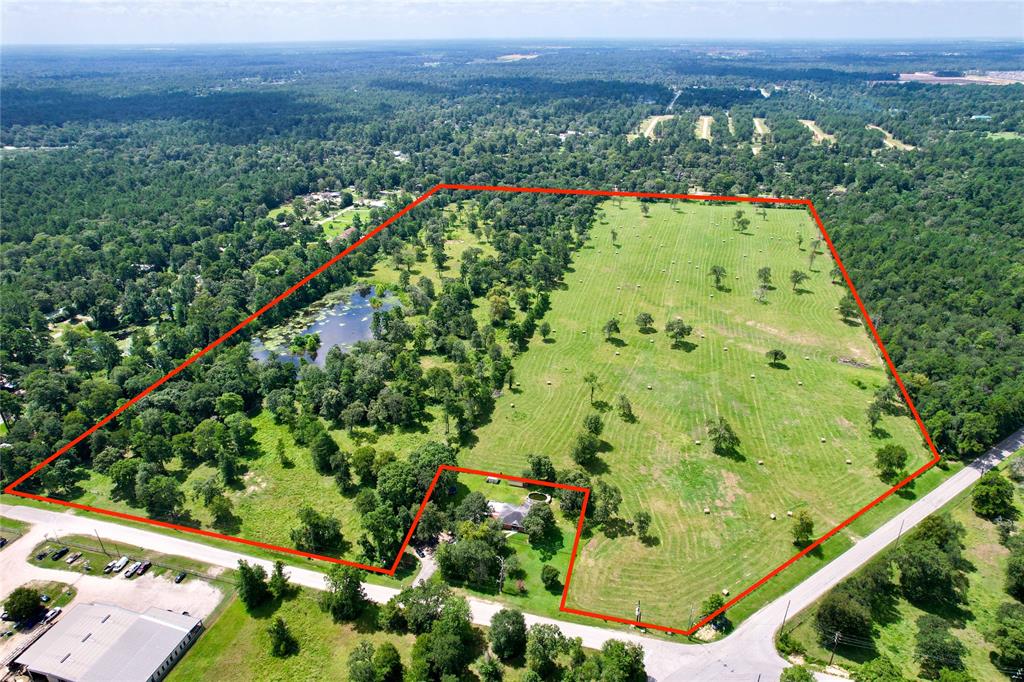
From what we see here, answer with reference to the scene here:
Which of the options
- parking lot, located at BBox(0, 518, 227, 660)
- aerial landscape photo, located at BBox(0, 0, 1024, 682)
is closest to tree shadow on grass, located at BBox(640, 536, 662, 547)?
aerial landscape photo, located at BBox(0, 0, 1024, 682)

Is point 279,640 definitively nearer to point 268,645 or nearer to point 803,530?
point 268,645

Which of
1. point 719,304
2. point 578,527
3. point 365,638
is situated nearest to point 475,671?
point 365,638

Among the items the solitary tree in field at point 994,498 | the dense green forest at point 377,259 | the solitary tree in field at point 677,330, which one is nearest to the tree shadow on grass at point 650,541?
the dense green forest at point 377,259

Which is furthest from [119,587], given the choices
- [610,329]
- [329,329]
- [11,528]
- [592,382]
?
[610,329]

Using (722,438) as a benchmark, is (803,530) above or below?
below

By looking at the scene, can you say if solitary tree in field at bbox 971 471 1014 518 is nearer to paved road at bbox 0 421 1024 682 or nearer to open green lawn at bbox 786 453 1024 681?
open green lawn at bbox 786 453 1024 681

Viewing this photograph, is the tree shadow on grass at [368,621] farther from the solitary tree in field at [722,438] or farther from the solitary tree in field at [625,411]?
the solitary tree in field at [722,438]

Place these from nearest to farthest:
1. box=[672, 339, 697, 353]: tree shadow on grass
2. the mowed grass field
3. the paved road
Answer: the paved road → the mowed grass field → box=[672, 339, 697, 353]: tree shadow on grass
